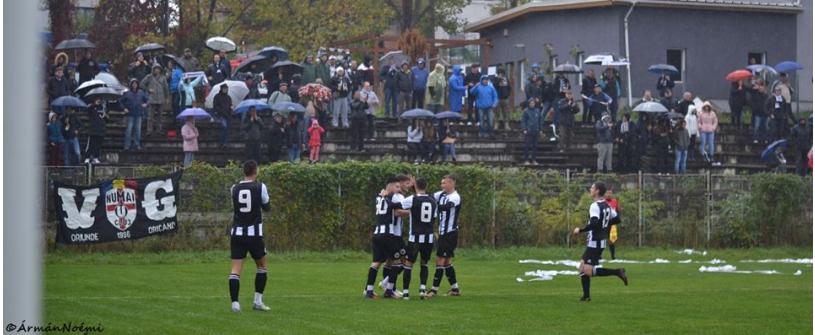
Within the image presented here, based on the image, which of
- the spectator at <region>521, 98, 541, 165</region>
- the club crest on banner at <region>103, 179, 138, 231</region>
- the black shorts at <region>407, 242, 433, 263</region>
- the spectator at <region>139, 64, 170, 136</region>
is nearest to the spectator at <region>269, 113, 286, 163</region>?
the spectator at <region>139, 64, 170, 136</region>

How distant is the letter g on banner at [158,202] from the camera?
1107 inches

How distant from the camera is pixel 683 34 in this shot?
50469 millimetres

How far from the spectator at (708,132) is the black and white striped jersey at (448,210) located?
873 inches

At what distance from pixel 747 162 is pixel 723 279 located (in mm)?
18245

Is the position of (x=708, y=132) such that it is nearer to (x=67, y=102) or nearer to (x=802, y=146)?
(x=802, y=146)

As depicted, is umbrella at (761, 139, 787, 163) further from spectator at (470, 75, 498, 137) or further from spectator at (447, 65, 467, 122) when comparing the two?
spectator at (447, 65, 467, 122)

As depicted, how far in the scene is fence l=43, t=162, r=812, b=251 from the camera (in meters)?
29.0

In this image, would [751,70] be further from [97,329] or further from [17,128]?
[17,128]

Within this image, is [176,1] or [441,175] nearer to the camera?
[441,175]

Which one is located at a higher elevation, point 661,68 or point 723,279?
point 661,68

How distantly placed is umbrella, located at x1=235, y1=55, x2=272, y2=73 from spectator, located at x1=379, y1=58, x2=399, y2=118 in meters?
3.65

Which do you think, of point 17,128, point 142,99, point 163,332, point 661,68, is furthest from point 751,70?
point 17,128

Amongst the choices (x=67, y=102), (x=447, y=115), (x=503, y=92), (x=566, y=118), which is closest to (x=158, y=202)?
(x=67, y=102)

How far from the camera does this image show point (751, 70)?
4569 cm
